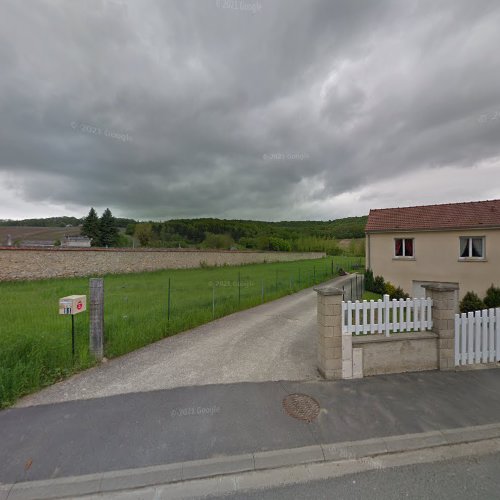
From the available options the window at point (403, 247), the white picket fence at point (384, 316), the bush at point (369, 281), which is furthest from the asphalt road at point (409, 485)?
the window at point (403, 247)

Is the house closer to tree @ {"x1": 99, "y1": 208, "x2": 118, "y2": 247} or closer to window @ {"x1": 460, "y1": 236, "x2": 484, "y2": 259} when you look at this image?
window @ {"x1": 460, "y1": 236, "x2": 484, "y2": 259}

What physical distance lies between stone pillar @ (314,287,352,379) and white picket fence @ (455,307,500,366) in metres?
2.16

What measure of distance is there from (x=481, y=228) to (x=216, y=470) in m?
17.1

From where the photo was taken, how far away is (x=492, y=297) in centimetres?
1258

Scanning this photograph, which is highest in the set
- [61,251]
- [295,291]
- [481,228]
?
[481,228]

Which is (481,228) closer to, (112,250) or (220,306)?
(220,306)

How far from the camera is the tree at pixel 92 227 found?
35656mm

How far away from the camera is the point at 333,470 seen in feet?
8.29

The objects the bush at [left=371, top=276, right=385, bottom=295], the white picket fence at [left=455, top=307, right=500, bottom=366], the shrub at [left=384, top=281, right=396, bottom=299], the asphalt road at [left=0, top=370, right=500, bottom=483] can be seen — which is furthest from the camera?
the bush at [left=371, top=276, right=385, bottom=295]

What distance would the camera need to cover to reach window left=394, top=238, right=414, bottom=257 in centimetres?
1591

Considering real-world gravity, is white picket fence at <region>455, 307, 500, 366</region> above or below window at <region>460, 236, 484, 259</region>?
below

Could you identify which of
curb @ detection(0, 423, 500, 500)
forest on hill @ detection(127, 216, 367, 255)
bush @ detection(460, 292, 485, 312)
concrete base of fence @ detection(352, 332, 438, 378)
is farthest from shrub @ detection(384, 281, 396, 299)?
forest on hill @ detection(127, 216, 367, 255)

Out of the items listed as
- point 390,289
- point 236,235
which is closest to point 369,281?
point 390,289

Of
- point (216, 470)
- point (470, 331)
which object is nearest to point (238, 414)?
point (216, 470)
